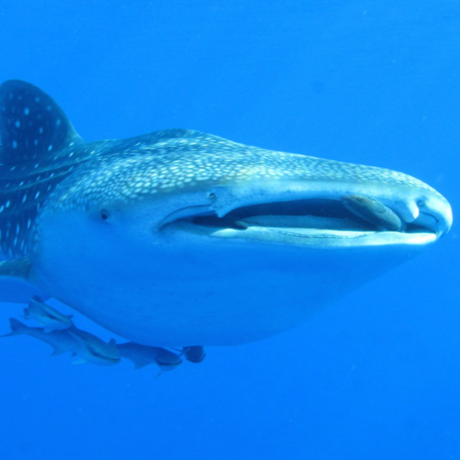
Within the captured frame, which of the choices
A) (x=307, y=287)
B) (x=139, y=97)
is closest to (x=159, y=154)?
(x=307, y=287)

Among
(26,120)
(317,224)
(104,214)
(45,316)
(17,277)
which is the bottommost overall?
(45,316)

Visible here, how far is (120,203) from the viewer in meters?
2.53

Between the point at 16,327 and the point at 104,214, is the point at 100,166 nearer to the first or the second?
the point at 104,214

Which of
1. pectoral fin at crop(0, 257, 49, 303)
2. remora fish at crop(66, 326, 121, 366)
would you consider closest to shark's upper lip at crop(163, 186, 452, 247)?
pectoral fin at crop(0, 257, 49, 303)

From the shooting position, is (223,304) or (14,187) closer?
(223,304)

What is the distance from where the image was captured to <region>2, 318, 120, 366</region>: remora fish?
422 centimetres

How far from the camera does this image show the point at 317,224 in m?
2.34

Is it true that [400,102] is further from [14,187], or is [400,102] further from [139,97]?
[14,187]

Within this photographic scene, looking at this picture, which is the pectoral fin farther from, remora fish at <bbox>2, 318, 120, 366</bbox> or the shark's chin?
the shark's chin

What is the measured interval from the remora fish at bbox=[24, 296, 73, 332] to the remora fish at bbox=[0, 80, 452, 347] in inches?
18.6

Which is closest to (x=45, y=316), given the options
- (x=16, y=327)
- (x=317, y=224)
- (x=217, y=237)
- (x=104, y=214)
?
(x=16, y=327)

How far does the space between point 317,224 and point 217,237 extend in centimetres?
47

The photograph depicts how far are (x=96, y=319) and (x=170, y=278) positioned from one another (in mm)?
1197

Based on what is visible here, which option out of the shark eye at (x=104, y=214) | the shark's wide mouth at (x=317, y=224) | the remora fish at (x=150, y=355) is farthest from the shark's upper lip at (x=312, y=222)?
the remora fish at (x=150, y=355)
